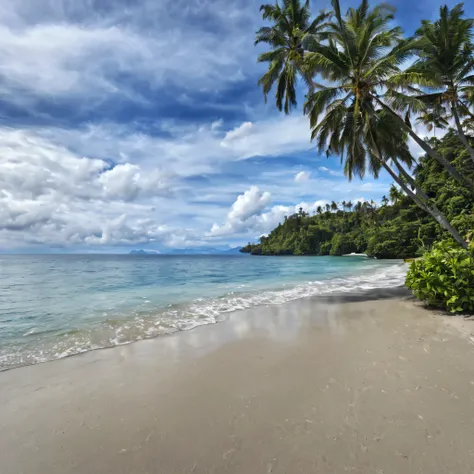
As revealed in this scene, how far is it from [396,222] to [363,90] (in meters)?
46.2

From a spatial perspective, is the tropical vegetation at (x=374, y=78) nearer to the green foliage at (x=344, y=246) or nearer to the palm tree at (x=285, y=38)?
the palm tree at (x=285, y=38)

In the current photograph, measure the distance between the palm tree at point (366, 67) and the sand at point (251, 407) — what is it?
28.1ft

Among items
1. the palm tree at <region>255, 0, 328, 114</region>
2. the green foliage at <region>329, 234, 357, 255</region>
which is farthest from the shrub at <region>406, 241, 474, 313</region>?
the green foliage at <region>329, 234, 357, 255</region>

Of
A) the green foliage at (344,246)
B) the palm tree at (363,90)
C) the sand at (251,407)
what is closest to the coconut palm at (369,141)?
the palm tree at (363,90)

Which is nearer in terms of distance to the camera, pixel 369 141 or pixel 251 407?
pixel 251 407

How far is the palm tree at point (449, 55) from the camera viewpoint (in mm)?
11664

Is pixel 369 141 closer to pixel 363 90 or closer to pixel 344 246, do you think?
pixel 363 90

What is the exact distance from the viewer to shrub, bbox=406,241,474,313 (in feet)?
23.9

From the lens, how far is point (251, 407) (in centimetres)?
344

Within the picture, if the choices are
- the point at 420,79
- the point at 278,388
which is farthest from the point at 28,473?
the point at 420,79

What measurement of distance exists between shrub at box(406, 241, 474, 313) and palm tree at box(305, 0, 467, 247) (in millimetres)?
3002

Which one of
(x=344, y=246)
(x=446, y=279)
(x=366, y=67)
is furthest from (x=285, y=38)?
(x=344, y=246)

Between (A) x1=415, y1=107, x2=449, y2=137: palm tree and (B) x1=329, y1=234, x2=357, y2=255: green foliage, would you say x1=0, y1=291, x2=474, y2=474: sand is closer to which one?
(A) x1=415, y1=107, x2=449, y2=137: palm tree

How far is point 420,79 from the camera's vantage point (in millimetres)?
10227
